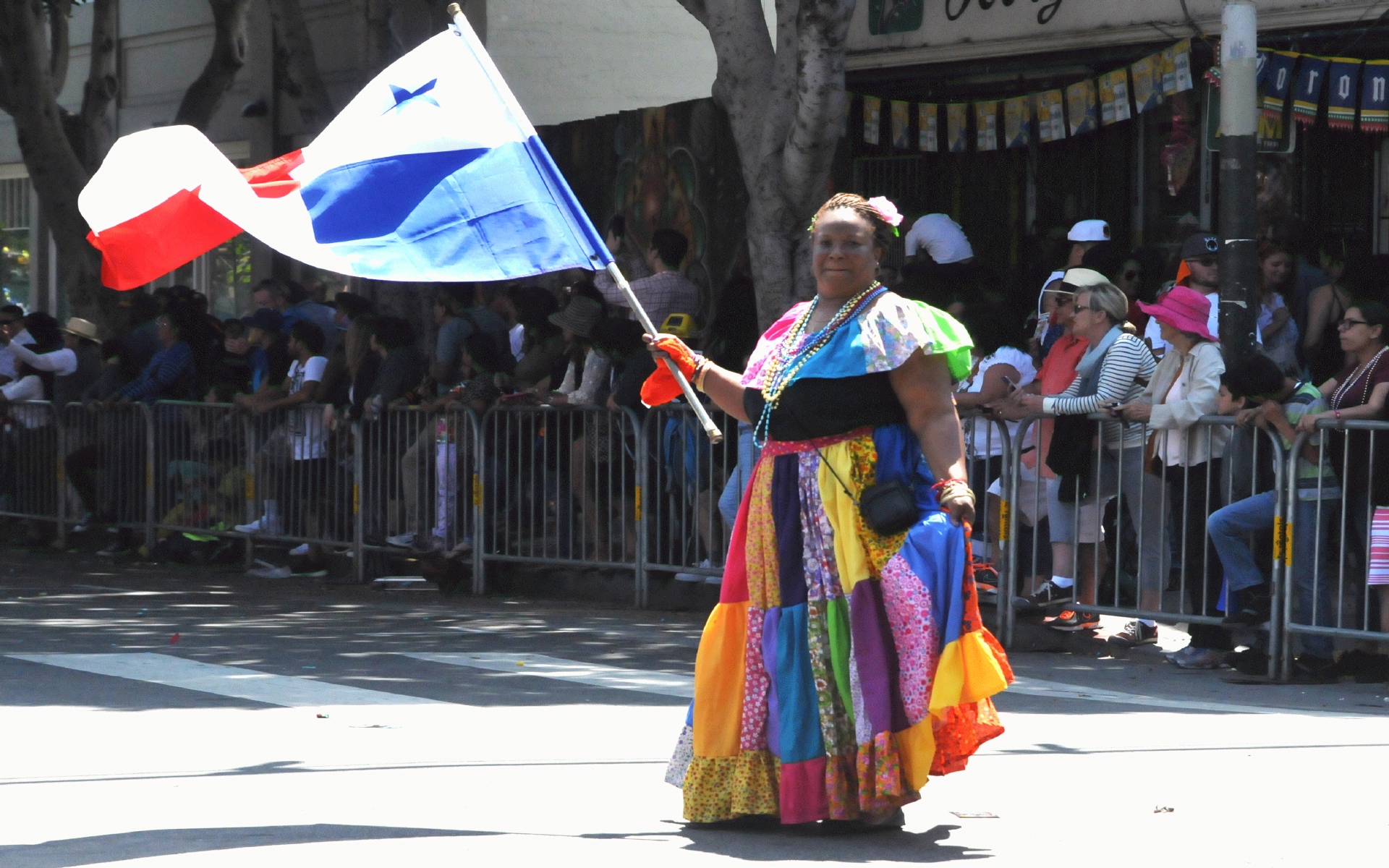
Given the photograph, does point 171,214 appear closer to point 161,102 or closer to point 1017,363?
point 1017,363

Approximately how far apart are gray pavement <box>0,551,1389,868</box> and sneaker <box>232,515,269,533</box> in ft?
11.2

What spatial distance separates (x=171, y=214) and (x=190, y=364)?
989cm

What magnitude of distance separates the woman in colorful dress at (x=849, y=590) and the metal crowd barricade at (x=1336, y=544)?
3835mm

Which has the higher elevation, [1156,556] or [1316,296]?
[1316,296]

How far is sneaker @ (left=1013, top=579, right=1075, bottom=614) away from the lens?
1013 cm

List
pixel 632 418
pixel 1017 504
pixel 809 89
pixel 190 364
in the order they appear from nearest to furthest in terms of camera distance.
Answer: pixel 1017 504, pixel 809 89, pixel 632 418, pixel 190 364

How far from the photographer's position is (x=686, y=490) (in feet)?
38.7

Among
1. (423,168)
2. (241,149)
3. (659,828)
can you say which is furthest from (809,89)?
(241,149)

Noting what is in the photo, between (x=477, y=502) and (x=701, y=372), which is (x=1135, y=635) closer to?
(x=477, y=502)

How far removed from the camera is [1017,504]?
10.2 meters

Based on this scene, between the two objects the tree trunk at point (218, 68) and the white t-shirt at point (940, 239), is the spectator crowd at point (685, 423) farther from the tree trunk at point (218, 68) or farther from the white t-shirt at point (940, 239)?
the tree trunk at point (218, 68)

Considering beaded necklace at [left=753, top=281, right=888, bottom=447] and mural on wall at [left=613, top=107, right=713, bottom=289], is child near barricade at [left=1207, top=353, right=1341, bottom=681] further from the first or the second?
mural on wall at [left=613, top=107, right=713, bottom=289]

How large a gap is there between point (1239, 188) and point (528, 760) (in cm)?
519

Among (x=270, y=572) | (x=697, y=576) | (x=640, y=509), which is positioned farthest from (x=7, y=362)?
(x=697, y=576)
